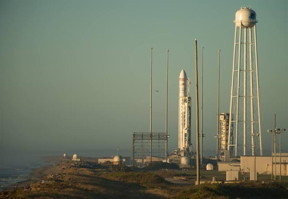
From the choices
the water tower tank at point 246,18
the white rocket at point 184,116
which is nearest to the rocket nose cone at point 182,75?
the white rocket at point 184,116

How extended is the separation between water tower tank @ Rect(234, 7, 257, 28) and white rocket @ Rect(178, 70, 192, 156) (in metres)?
17.8

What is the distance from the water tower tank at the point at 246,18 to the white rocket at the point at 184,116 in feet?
58.5

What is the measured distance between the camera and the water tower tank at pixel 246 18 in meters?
70.9

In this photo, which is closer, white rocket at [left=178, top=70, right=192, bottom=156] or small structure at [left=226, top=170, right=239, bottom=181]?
small structure at [left=226, top=170, right=239, bottom=181]

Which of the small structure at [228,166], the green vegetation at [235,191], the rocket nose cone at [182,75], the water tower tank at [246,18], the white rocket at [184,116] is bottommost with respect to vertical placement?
the green vegetation at [235,191]

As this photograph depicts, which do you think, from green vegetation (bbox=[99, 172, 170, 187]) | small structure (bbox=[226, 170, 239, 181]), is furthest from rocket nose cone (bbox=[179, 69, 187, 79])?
small structure (bbox=[226, 170, 239, 181])

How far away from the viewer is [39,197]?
31094 millimetres

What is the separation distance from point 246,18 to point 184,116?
22.7m

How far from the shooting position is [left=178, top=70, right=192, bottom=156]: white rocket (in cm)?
8869

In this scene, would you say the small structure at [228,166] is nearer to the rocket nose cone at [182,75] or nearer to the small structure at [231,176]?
the small structure at [231,176]

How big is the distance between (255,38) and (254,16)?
3314 millimetres

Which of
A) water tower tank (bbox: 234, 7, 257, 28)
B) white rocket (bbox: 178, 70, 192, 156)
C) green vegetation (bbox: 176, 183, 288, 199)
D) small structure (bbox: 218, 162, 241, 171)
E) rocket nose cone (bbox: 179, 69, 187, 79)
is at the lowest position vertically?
green vegetation (bbox: 176, 183, 288, 199)

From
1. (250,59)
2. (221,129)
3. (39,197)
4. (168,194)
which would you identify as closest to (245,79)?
(250,59)

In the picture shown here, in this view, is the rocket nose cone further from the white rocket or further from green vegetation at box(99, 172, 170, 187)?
green vegetation at box(99, 172, 170, 187)
